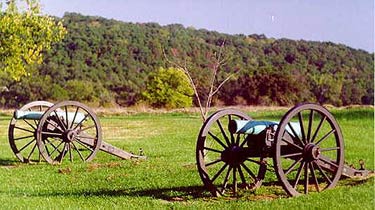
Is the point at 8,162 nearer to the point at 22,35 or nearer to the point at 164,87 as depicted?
the point at 22,35

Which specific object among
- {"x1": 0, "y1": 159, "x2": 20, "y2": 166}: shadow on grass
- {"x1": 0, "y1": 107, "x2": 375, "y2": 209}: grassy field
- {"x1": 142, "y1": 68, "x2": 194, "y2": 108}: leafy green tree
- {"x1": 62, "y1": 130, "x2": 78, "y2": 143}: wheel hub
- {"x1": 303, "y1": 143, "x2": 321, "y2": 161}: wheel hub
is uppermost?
{"x1": 142, "y1": 68, "x2": 194, "y2": 108}: leafy green tree

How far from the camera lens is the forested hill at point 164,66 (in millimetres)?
26953

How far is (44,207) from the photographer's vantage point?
6.19 m

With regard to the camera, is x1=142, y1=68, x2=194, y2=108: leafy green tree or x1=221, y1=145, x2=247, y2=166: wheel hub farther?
x1=142, y1=68, x2=194, y2=108: leafy green tree

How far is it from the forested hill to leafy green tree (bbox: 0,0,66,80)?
16.0 ft

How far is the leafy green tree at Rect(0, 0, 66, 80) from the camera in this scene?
2045 centimetres

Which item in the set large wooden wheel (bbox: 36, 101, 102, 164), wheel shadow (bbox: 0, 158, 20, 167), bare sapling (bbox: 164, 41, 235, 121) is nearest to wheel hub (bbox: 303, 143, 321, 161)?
bare sapling (bbox: 164, 41, 235, 121)

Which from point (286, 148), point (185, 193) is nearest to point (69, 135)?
point (185, 193)

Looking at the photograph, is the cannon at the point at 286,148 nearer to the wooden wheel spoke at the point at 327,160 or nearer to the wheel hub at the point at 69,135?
the wooden wheel spoke at the point at 327,160

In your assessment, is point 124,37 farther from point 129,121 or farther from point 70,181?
point 70,181

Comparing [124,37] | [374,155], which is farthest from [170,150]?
[124,37]

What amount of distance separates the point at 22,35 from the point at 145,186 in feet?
48.7

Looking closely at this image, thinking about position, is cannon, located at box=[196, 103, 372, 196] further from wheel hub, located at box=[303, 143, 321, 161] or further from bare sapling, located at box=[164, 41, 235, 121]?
bare sapling, located at box=[164, 41, 235, 121]

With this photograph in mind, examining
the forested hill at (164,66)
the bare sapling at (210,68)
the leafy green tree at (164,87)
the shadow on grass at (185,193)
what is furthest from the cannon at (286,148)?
the leafy green tree at (164,87)
